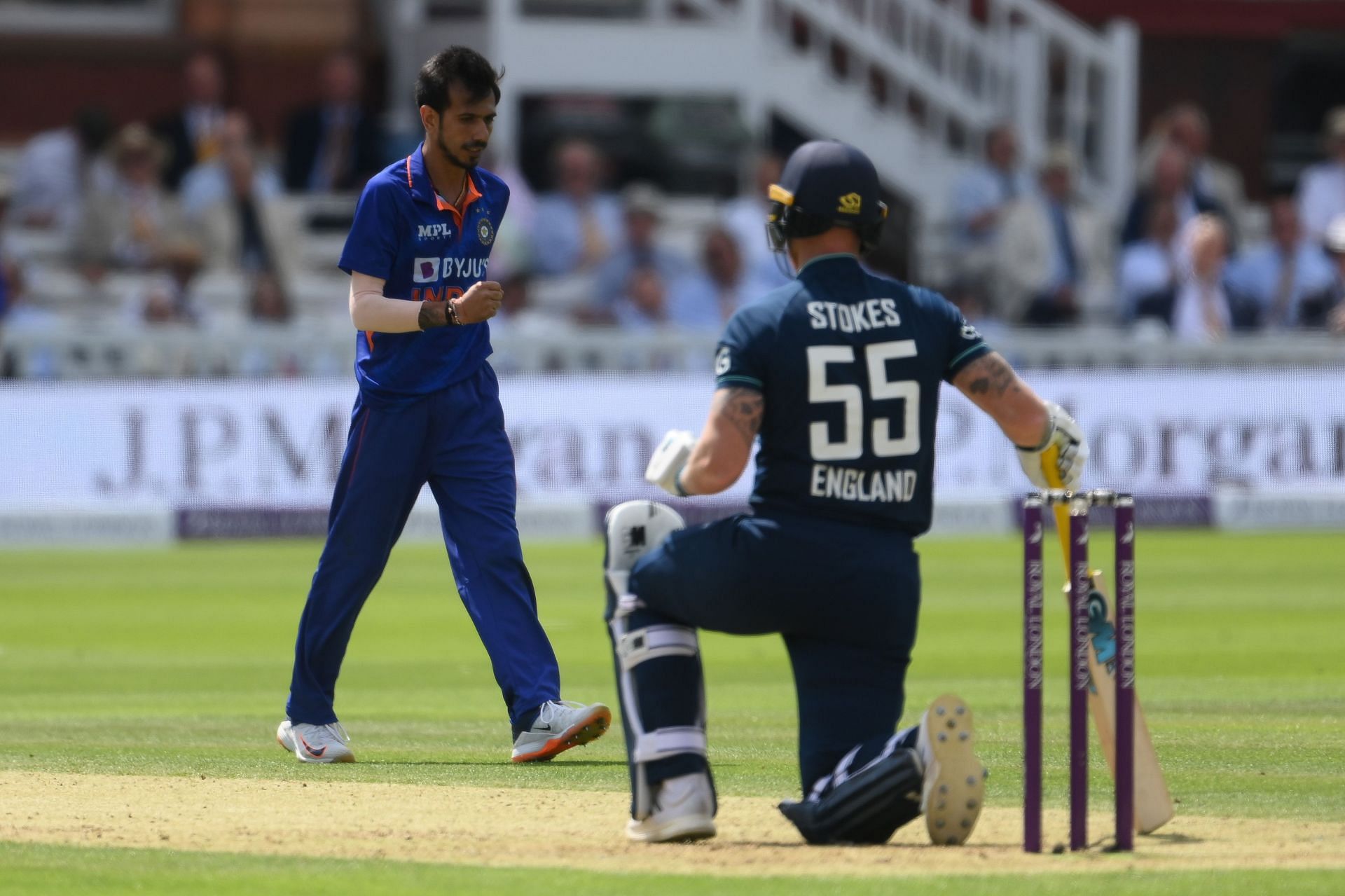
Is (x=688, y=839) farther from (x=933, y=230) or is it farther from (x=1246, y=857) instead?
(x=933, y=230)

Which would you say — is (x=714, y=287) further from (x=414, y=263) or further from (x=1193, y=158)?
(x=414, y=263)

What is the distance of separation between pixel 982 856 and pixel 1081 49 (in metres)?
18.4

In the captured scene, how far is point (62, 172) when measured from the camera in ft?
66.6

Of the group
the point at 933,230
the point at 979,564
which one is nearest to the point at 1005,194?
the point at 933,230

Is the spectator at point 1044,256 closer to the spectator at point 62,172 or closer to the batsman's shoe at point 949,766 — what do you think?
the spectator at point 62,172

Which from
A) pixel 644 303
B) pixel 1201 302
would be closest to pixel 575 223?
pixel 644 303

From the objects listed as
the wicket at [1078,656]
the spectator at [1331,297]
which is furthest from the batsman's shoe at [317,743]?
the spectator at [1331,297]

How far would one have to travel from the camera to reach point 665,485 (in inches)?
240

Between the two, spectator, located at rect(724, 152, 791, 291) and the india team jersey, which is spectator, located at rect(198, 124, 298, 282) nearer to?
spectator, located at rect(724, 152, 791, 291)

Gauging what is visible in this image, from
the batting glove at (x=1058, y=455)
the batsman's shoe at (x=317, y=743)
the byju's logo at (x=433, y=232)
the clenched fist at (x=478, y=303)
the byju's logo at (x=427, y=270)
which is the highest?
the byju's logo at (x=433, y=232)

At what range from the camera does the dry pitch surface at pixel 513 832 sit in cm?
582

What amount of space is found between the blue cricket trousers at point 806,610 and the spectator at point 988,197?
14.7 meters

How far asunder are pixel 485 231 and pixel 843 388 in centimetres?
231

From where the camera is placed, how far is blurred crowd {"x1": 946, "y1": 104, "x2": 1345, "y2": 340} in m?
20.2
